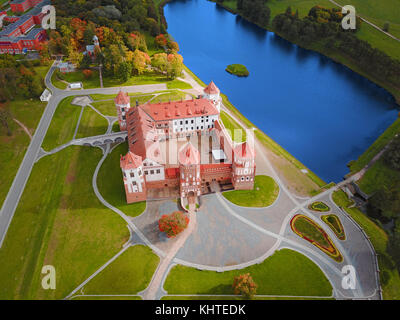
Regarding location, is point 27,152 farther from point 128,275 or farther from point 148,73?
point 148,73

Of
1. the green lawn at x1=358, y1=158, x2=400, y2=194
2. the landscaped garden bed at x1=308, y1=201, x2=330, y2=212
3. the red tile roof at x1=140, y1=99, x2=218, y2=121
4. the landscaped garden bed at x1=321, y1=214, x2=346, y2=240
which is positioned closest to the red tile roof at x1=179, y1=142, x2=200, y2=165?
the red tile roof at x1=140, y1=99, x2=218, y2=121

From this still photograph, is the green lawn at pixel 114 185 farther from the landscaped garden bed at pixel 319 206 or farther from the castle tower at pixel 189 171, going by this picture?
the landscaped garden bed at pixel 319 206

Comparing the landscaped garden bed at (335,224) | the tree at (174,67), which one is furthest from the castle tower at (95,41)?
the landscaped garden bed at (335,224)

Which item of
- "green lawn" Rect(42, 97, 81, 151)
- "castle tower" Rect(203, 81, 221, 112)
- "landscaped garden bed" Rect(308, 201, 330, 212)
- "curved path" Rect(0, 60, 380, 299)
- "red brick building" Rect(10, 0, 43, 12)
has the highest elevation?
"red brick building" Rect(10, 0, 43, 12)

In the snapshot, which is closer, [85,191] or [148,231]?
[148,231]

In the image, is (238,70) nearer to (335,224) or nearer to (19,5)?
(335,224)

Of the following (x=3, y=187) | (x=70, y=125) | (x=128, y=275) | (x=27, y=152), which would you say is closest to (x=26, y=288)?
(x=128, y=275)

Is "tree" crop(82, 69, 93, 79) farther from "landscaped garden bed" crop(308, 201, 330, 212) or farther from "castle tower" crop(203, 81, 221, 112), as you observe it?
"landscaped garden bed" crop(308, 201, 330, 212)

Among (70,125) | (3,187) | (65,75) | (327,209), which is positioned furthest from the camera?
(65,75)
